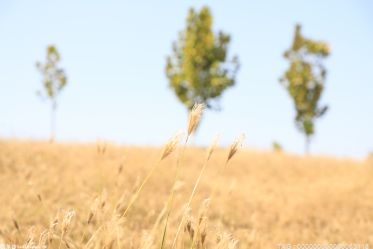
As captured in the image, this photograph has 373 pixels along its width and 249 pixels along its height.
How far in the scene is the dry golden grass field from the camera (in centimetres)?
424

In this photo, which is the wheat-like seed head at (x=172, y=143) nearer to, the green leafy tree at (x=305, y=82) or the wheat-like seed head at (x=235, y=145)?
the wheat-like seed head at (x=235, y=145)

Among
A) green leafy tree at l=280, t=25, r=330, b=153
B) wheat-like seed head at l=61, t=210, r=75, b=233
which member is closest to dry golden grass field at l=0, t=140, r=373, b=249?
wheat-like seed head at l=61, t=210, r=75, b=233

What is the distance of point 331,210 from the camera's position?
7973 mm

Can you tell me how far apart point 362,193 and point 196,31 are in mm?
20265

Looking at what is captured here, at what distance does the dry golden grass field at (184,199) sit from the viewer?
424 centimetres

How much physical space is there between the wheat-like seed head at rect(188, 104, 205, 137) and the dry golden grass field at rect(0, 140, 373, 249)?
7.2 inches

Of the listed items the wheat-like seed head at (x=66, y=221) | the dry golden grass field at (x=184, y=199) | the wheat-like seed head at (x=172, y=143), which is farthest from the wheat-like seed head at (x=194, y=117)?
the wheat-like seed head at (x=66, y=221)

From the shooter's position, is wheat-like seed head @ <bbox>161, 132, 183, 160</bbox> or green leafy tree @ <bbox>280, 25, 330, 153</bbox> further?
green leafy tree @ <bbox>280, 25, 330, 153</bbox>

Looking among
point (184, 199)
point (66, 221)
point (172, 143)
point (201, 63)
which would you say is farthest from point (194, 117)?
point (201, 63)

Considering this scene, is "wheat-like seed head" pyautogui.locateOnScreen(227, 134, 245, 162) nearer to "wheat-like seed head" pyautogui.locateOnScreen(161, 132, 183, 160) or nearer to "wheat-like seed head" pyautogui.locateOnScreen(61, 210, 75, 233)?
"wheat-like seed head" pyautogui.locateOnScreen(161, 132, 183, 160)

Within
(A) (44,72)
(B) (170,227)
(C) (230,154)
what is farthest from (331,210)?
(A) (44,72)

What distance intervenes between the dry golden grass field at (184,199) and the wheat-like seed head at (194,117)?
18 centimetres

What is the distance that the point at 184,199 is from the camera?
7.90 metres

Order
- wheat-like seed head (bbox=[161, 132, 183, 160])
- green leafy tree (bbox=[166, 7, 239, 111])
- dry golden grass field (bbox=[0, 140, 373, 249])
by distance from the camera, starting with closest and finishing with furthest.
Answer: wheat-like seed head (bbox=[161, 132, 183, 160]) → dry golden grass field (bbox=[0, 140, 373, 249]) → green leafy tree (bbox=[166, 7, 239, 111])
